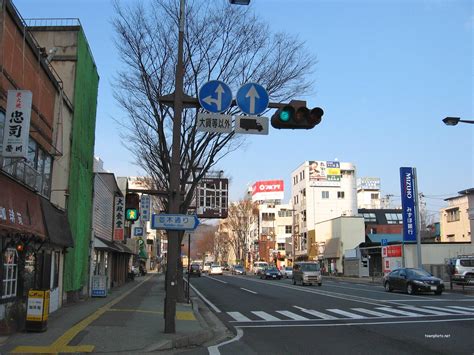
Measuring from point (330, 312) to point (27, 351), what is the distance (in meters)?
11.9

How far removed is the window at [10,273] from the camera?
11.5 meters

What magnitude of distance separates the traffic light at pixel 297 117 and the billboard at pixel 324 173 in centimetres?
7672

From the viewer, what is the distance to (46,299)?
11281 millimetres

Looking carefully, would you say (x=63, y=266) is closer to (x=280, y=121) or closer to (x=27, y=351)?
(x=27, y=351)

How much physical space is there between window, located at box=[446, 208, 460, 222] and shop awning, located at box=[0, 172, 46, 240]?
181ft

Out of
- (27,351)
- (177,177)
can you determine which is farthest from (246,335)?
(27,351)

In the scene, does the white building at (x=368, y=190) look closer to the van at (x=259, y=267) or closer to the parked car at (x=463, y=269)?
the van at (x=259, y=267)

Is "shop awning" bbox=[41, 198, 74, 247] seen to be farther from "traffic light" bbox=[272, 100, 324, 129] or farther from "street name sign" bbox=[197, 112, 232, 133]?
"traffic light" bbox=[272, 100, 324, 129]

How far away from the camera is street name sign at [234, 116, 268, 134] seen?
36.8ft

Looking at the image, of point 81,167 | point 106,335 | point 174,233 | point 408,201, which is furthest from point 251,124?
point 408,201

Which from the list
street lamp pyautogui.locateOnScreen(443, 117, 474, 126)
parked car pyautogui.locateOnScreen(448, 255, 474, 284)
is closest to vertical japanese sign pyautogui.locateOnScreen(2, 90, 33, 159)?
street lamp pyautogui.locateOnScreen(443, 117, 474, 126)

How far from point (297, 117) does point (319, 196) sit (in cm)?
7843

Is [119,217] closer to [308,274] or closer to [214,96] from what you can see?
[308,274]

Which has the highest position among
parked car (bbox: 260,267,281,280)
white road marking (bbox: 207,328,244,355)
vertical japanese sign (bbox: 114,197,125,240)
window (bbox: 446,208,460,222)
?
window (bbox: 446,208,460,222)
